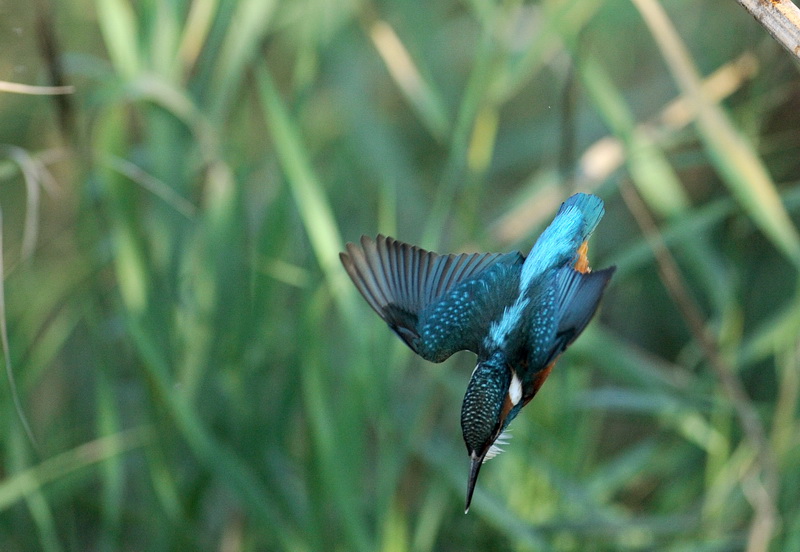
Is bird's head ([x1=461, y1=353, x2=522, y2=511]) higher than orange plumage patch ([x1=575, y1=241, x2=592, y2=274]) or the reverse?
the reverse

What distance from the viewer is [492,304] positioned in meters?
1.29

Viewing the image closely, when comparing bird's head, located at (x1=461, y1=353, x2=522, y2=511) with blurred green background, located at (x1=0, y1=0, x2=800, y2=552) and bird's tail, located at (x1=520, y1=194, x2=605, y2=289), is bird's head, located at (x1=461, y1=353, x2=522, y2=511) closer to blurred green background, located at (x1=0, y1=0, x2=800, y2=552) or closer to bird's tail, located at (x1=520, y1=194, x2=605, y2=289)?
bird's tail, located at (x1=520, y1=194, x2=605, y2=289)

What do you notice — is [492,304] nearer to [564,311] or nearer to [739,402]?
[564,311]

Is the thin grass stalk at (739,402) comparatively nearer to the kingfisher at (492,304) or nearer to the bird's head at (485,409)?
the kingfisher at (492,304)

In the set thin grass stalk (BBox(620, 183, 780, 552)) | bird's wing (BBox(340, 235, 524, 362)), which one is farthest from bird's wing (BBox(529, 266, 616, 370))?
thin grass stalk (BBox(620, 183, 780, 552))

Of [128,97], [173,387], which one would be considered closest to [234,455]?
[173,387]

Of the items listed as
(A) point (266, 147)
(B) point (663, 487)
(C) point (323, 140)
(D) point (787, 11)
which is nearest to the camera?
(D) point (787, 11)

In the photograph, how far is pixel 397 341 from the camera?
1.83 metres

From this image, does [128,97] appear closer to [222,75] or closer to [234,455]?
[222,75]

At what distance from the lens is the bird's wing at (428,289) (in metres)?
1.29

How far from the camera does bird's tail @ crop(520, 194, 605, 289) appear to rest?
1.26 meters

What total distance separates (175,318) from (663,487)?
3.71ft

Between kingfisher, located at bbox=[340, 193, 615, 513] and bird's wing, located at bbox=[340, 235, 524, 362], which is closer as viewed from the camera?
kingfisher, located at bbox=[340, 193, 615, 513]

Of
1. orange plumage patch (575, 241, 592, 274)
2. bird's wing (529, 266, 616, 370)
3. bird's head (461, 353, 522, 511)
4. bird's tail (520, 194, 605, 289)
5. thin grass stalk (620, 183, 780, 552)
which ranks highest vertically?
bird's tail (520, 194, 605, 289)
